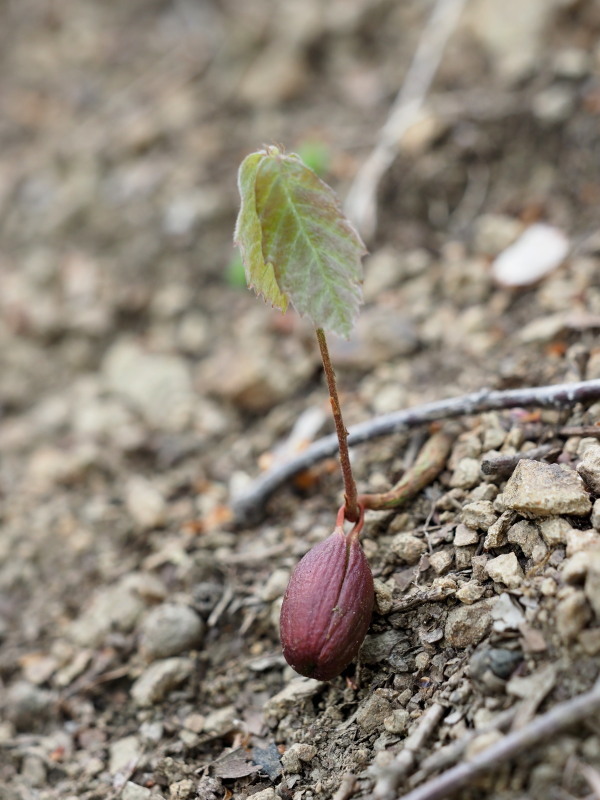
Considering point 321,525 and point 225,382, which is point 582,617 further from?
point 225,382

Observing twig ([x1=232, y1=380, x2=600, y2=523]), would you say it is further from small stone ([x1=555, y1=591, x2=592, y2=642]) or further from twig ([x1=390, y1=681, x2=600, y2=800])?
twig ([x1=390, y1=681, x2=600, y2=800])

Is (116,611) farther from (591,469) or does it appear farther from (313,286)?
(591,469)

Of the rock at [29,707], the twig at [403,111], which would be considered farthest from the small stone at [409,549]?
the twig at [403,111]

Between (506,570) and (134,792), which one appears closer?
(506,570)

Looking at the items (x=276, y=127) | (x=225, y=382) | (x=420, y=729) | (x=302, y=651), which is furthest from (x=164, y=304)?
(x=420, y=729)

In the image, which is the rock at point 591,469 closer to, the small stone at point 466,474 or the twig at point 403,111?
the small stone at point 466,474

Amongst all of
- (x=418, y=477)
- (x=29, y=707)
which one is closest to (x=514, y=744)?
(x=418, y=477)
